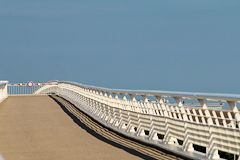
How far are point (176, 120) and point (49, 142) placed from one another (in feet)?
16.7

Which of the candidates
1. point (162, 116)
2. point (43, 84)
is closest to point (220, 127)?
point (162, 116)

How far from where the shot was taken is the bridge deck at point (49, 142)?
18328mm

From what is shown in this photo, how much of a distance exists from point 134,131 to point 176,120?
581cm

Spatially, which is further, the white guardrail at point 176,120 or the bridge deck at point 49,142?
the bridge deck at point 49,142

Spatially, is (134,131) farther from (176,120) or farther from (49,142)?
(176,120)

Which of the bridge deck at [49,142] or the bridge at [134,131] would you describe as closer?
the bridge at [134,131]

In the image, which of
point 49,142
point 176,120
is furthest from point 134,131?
point 176,120

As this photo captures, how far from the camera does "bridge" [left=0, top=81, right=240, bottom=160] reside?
1553 cm

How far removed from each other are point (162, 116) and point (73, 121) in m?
12.2

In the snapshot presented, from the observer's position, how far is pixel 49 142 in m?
22.2

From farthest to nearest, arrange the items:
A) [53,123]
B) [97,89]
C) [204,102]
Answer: [97,89] → [53,123] → [204,102]

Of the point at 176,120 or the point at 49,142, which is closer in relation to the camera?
Result: the point at 176,120

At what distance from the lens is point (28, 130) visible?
27312 mm

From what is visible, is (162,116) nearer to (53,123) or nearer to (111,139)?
(111,139)
